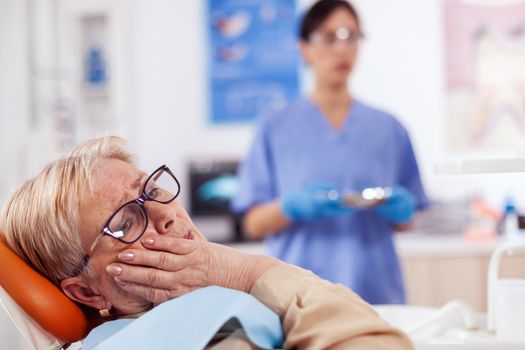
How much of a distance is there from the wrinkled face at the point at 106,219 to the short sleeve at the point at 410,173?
50.2 inches

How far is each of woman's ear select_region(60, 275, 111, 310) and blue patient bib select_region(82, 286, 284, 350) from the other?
136mm

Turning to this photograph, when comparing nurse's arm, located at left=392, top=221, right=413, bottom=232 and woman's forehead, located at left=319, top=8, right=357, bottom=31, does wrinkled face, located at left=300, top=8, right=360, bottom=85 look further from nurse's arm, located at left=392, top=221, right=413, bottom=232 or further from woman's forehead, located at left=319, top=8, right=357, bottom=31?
nurse's arm, located at left=392, top=221, right=413, bottom=232

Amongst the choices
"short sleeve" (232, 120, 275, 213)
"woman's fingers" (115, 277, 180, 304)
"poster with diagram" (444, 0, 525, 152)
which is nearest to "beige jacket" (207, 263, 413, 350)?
"woman's fingers" (115, 277, 180, 304)

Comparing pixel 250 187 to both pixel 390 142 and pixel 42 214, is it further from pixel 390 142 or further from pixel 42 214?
pixel 42 214

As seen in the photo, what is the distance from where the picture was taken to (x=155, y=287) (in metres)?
1.11

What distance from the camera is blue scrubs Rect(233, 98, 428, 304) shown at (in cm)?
218

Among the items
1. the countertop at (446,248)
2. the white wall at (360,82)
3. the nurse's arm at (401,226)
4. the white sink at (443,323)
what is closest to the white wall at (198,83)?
the white wall at (360,82)

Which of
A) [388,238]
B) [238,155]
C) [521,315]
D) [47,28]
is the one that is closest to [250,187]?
[388,238]

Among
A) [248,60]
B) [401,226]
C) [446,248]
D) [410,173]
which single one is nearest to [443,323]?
[401,226]

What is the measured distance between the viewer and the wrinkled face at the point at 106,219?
1137 mm

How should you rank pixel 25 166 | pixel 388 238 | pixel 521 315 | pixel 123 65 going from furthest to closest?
pixel 123 65 < pixel 25 166 < pixel 388 238 < pixel 521 315

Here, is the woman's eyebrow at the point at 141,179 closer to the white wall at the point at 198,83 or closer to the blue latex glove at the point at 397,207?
the blue latex glove at the point at 397,207

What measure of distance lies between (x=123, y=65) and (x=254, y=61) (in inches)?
30.5

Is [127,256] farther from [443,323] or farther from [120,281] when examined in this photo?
[443,323]
